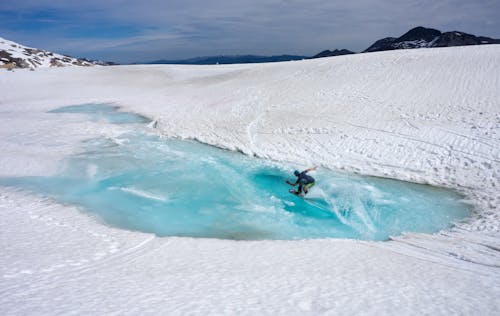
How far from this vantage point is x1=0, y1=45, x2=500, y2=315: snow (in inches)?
155

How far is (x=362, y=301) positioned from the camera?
3861mm

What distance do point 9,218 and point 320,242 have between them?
6673 mm

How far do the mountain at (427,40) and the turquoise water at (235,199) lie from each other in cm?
7599

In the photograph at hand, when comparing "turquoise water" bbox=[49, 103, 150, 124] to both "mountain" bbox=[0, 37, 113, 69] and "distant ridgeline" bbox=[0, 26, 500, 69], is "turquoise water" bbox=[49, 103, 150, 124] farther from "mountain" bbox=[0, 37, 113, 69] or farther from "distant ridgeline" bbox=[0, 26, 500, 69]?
"distant ridgeline" bbox=[0, 26, 500, 69]

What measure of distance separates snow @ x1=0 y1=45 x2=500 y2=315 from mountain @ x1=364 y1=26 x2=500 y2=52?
65.4 m

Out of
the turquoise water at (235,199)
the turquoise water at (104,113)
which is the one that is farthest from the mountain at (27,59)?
the turquoise water at (235,199)

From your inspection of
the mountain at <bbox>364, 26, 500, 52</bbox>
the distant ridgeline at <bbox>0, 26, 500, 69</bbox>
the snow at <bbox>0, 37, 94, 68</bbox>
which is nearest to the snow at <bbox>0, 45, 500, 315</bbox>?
the distant ridgeline at <bbox>0, 26, 500, 69</bbox>

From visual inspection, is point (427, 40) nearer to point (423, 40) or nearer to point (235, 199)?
point (423, 40)

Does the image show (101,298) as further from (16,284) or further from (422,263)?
(422,263)

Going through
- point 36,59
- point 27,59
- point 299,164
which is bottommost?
point 299,164

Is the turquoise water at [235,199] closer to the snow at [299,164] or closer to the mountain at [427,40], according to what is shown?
the snow at [299,164]

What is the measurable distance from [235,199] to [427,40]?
319 ft

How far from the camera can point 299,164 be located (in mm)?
11742

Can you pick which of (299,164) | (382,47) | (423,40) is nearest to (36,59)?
(299,164)
